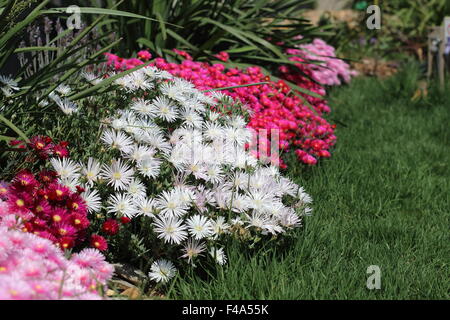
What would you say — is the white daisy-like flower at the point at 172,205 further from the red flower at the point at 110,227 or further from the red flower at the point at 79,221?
the red flower at the point at 79,221

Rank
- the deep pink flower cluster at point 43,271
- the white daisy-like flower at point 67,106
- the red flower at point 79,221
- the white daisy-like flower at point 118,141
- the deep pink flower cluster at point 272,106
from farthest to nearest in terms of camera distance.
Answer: the deep pink flower cluster at point 272,106, the white daisy-like flower at point 67,106, the white daisy-like flower at point 118,141, the red flower at point 79,221, the deep pink flower cluster at point 43,271

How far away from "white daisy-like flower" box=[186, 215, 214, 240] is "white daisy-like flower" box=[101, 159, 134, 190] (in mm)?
323

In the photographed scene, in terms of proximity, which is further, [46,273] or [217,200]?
[217,200]

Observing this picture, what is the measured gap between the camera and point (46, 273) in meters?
1.92

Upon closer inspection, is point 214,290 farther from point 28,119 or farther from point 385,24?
point 385,24

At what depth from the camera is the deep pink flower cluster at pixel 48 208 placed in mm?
2211

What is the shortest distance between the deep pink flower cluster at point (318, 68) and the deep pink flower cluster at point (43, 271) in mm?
3253

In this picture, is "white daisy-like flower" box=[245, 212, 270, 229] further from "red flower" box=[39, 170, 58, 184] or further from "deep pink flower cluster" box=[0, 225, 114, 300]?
"red flower" box=[39, 170, 58, 184]

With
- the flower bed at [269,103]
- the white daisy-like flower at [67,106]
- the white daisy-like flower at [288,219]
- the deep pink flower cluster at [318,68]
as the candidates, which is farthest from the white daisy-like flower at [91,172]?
the deep pink flower cluster at [318,68]

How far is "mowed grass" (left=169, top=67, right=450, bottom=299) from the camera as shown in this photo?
7.83ft

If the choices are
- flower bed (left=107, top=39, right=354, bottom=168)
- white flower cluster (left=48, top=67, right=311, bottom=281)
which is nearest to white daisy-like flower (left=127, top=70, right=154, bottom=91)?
white flower cluster (left=48, top=67, right=311, bottom=281)

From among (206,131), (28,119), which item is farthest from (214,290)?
(28,119)

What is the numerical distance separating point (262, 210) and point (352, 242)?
0.57 metres

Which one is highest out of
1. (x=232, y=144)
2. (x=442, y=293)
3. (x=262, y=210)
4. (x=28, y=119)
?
(x=28, y=119)
